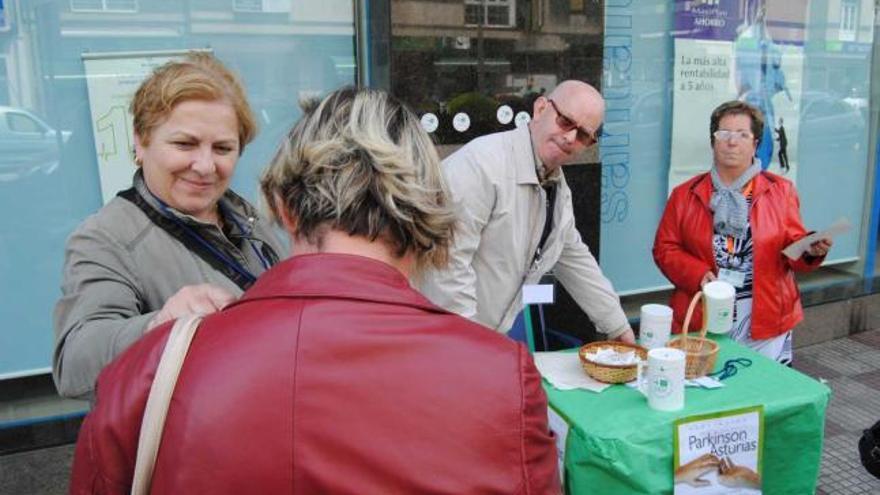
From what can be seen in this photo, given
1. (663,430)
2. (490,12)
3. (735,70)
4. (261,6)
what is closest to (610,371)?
(663,430)

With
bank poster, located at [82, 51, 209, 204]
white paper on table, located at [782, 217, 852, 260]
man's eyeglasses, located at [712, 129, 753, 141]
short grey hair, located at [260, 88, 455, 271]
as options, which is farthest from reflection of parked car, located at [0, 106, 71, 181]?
white paper on table, located at [782, 217, 852, 260]

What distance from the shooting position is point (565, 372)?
8.39 ft

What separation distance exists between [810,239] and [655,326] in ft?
3.04

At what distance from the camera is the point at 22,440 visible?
3.56 meters

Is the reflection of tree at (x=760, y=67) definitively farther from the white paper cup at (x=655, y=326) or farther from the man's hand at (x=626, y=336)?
the white paper cup at (x=655, y=326)

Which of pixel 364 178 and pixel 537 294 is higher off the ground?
pixel 364 178

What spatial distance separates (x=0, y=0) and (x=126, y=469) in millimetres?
3064

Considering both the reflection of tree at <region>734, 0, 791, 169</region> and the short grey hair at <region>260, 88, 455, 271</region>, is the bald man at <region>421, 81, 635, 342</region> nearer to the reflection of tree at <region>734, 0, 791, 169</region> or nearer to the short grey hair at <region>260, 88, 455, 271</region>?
the short grey hair at <region>260, 88, 455, 271</region>

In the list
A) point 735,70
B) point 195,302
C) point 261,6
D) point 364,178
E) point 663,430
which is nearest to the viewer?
point 364,178

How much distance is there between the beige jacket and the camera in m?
2.55

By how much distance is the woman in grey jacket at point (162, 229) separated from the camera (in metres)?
1.46

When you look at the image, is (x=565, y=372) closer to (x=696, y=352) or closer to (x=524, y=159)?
(x=696, y=352)

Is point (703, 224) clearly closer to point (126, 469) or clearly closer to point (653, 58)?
point (653, 58)

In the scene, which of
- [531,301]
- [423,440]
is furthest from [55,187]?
[423,440]
